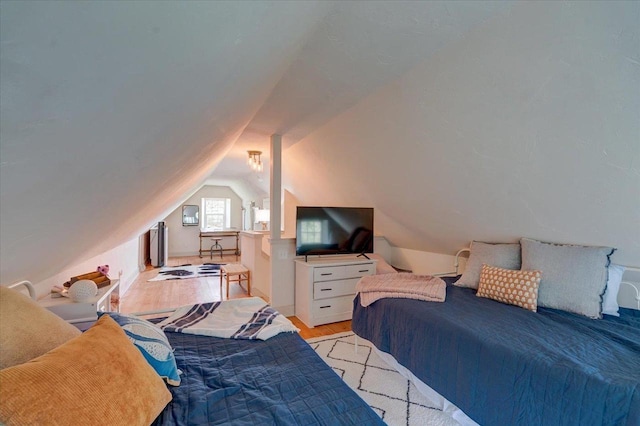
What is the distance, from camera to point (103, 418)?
2.75ft

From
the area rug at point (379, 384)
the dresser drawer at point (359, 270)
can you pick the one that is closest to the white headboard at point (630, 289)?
the area rug at point (379, 384)

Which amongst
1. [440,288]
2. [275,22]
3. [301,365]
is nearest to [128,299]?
[301,365]

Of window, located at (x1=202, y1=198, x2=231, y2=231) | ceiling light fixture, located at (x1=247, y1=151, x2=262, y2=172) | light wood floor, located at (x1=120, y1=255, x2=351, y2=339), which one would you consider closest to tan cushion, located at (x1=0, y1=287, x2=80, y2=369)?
light wood floor, located at (x1=120, y1=255, x2=351, y2=339)

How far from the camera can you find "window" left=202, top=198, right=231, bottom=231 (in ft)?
31.4

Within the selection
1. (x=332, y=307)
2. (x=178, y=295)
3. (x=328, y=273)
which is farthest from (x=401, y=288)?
(x=178, y=295)

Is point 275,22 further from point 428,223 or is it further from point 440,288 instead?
point 428,223

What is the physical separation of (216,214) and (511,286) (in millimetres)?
9047

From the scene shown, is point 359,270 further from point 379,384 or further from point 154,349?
point 154,349

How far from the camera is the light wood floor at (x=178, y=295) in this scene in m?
3.45

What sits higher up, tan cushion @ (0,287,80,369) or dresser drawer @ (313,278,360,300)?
tan cushion @ (0,287,80,369)

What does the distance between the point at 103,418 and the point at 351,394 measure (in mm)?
864

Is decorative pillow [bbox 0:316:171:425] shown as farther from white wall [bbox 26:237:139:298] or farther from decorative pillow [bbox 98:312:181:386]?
white wall [bbox 26:237:139:298]

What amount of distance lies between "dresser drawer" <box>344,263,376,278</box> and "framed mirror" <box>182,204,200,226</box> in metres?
7.14

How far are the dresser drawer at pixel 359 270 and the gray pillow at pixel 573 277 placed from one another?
5.69ft
